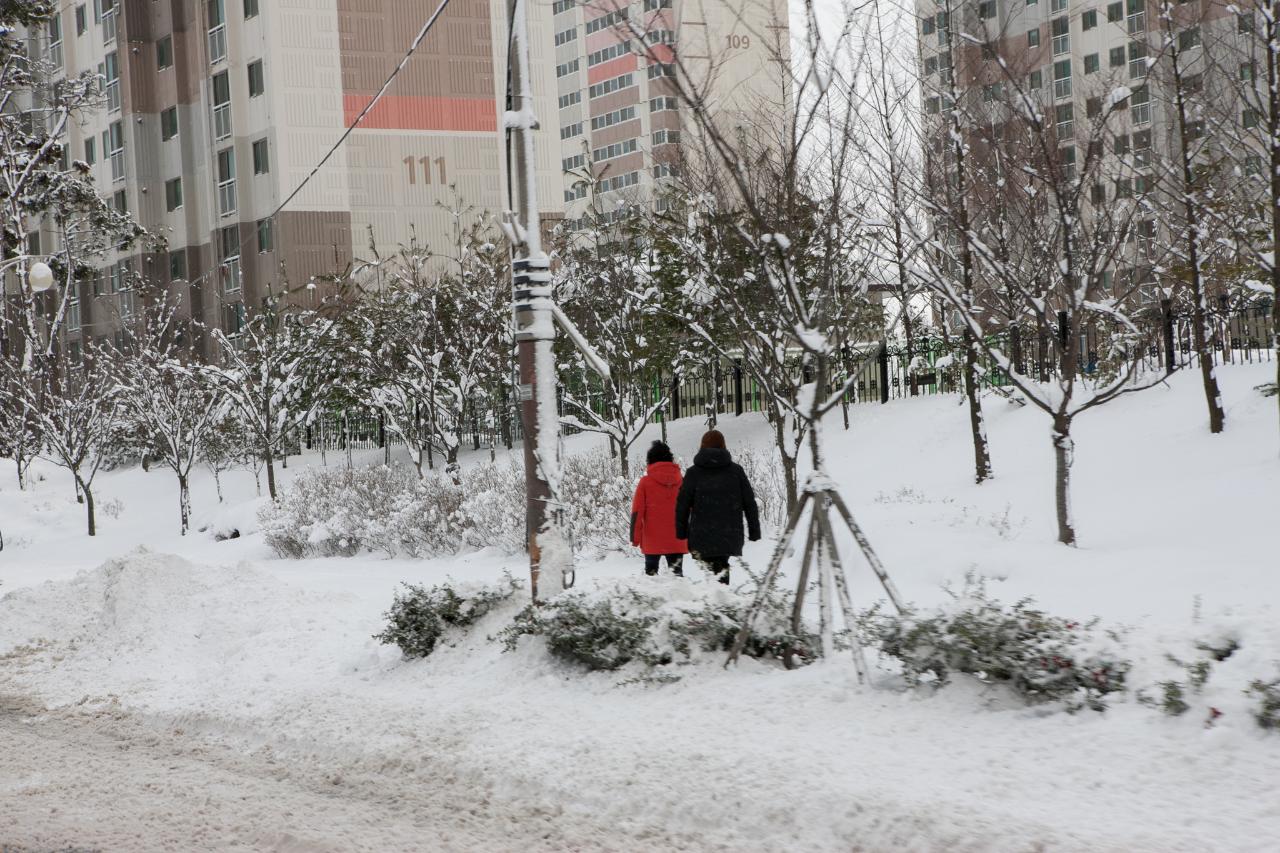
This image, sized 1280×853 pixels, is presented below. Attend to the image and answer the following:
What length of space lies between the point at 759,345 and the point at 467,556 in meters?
4.94

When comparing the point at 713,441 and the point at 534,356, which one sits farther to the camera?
the point at 713,441

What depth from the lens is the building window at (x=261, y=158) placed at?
40.0m

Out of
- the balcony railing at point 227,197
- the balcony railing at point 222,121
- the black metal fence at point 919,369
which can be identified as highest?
the balcony railing at point 222,121

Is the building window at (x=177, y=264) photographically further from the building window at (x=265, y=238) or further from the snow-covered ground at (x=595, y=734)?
the snow-covered ground at (x=595, y=734)

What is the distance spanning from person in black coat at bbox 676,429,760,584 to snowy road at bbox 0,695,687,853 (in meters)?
4.04

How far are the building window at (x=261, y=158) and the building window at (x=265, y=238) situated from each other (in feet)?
5.84

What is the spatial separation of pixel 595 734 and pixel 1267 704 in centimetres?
309

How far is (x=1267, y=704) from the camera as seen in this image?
4914mm

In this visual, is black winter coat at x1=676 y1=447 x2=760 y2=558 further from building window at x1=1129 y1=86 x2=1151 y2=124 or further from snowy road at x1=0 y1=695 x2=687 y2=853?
building window at x1=1129 y1=86 x2=1151 y2=124

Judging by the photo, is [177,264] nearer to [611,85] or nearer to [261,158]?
[261,158]

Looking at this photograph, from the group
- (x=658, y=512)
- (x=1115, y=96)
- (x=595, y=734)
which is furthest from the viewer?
(x=1115, y=96)

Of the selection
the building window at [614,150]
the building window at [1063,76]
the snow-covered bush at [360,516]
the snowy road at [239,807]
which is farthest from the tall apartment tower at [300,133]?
the snowy road at [239,807]

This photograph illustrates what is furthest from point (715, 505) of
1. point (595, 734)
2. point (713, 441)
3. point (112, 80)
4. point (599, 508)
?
point (112, 80)

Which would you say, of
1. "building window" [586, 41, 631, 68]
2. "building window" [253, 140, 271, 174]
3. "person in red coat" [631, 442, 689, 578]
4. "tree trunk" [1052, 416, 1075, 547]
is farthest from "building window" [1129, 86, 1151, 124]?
"building window" [586, 41, 631, 68]
